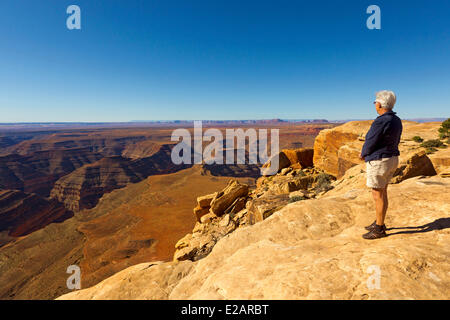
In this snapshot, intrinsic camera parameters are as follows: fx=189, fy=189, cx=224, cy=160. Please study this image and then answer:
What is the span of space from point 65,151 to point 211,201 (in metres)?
104

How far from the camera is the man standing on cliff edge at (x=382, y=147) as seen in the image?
274cm

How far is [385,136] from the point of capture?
9.00 feet

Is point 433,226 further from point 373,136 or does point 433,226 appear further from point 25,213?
point 25,213

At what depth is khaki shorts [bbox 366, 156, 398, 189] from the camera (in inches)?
109

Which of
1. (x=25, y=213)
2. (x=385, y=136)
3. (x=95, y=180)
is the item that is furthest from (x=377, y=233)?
(x=95, y=180)

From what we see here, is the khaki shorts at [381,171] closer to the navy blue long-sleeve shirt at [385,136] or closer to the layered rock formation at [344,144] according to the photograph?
the navy blue long-sleeve shirt at [385,136]

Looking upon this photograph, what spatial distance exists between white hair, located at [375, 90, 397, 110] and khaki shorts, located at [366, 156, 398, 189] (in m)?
0.78

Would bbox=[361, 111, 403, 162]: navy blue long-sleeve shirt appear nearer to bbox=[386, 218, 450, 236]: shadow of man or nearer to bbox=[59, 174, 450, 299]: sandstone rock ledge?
bbox=[59, 174, 450, 299]: sandstone rock ledge

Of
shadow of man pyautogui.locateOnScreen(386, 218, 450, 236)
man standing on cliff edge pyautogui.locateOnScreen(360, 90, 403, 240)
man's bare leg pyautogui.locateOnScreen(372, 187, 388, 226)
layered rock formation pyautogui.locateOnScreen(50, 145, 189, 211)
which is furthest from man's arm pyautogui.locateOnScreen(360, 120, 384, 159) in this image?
layered rock formation pyautogui.locateOnScreen(50, 145, 189, 211)

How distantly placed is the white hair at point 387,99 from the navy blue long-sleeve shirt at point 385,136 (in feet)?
0.35

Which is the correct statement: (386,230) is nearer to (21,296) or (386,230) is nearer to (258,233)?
(258,233)

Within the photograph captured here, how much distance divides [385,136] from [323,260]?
1.97m

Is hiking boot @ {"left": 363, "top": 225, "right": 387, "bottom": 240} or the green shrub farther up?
the green shrub

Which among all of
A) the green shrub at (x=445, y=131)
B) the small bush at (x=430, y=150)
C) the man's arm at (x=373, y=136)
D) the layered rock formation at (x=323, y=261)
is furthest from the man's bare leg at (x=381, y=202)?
the green shrub at (x=445, y=131)
